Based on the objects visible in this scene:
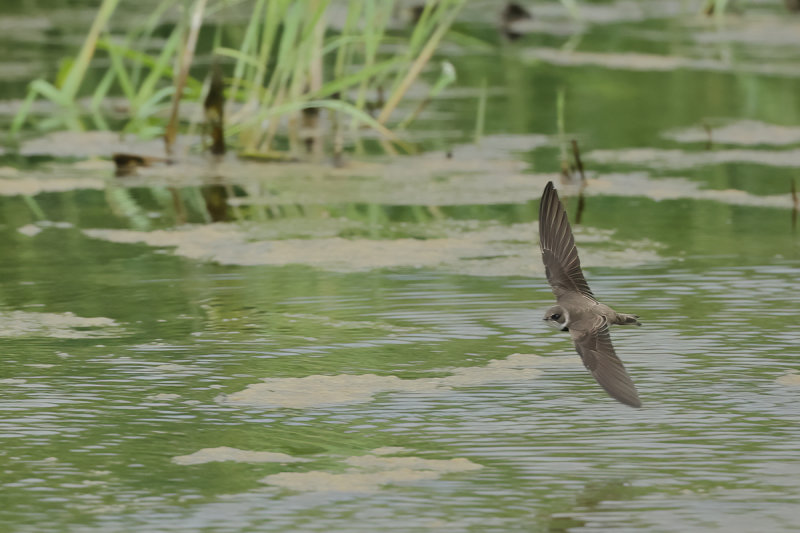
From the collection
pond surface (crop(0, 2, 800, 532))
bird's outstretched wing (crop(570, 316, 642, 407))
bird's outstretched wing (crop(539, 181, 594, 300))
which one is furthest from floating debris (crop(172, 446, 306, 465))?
bird's outstretched wing (crop(539, 181, 594, 300))

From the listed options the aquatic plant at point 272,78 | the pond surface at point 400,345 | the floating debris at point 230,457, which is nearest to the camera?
the pond surface at point 400,345

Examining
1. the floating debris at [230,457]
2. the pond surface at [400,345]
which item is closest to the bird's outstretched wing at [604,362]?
the pond surface at [400,345]

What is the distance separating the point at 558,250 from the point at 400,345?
1.96 feet

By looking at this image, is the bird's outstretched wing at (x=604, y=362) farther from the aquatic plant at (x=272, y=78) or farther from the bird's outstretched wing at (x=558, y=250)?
the aquatic plant at (x=272, y=78)

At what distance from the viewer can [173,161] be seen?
23.6 ft

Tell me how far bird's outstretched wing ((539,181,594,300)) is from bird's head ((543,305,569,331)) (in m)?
0.17

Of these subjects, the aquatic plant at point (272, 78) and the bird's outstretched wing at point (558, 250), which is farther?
the aquatic plant at point (272, 78)

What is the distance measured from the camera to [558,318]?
3.68 m

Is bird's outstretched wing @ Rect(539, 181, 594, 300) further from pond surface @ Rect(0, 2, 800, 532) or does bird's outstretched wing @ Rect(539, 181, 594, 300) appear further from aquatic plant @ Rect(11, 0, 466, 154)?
aquatic plant @ Rect(11, 0, 466, 154)

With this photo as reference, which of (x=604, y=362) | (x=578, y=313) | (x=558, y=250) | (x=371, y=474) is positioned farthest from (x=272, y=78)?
(x=371, y=474)

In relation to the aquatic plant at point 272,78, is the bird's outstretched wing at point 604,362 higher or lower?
lower

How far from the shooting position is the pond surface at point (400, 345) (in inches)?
125

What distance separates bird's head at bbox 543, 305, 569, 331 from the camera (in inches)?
144

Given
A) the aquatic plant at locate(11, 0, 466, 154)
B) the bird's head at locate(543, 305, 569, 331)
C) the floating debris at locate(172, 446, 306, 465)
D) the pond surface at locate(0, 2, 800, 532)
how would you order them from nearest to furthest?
the pond surface at locate(0, 2, 800, 532)
the floating debris at locate(172, 446, 306, 465)
the bird's head at locate(543, 305, 569, 331)
the aquatic plant at locate(11, 0, 466, 154)
